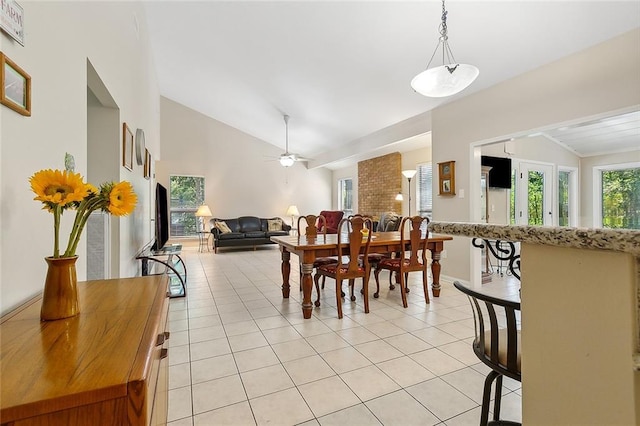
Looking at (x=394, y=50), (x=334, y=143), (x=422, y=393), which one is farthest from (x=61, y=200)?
(x=334, y=143)

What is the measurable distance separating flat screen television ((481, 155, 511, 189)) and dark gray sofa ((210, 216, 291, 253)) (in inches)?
198

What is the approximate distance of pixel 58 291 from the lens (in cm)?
92

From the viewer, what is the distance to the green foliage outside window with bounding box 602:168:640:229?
225 inches

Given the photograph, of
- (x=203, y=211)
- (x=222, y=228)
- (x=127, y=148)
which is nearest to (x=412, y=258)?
(x=127, y=148)

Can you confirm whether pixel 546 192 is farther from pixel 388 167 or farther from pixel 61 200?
pixel 61 200

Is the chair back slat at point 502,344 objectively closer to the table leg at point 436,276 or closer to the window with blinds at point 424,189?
the table leg at point 436,276

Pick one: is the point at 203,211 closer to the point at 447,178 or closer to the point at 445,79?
the point at 447,178

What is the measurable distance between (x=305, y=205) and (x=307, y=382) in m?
7.87

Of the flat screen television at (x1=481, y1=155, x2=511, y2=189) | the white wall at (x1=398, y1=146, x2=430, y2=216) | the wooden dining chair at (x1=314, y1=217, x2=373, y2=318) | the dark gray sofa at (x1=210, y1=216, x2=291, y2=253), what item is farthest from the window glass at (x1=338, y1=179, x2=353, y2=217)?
the wooden dining chair at (x1=314, y1=217, x2=373, y2=318)

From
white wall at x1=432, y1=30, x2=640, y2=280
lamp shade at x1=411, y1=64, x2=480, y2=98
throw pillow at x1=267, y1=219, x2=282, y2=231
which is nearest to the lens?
lamp shade at x1=411, y1=64, x2=480, y2=98

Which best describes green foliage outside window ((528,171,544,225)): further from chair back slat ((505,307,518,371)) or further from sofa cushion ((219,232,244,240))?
sofa cushion ((219,232,244,240))

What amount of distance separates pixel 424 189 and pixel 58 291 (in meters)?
6.79

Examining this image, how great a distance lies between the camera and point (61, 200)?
88 cm

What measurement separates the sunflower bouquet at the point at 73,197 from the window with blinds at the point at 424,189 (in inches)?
255
